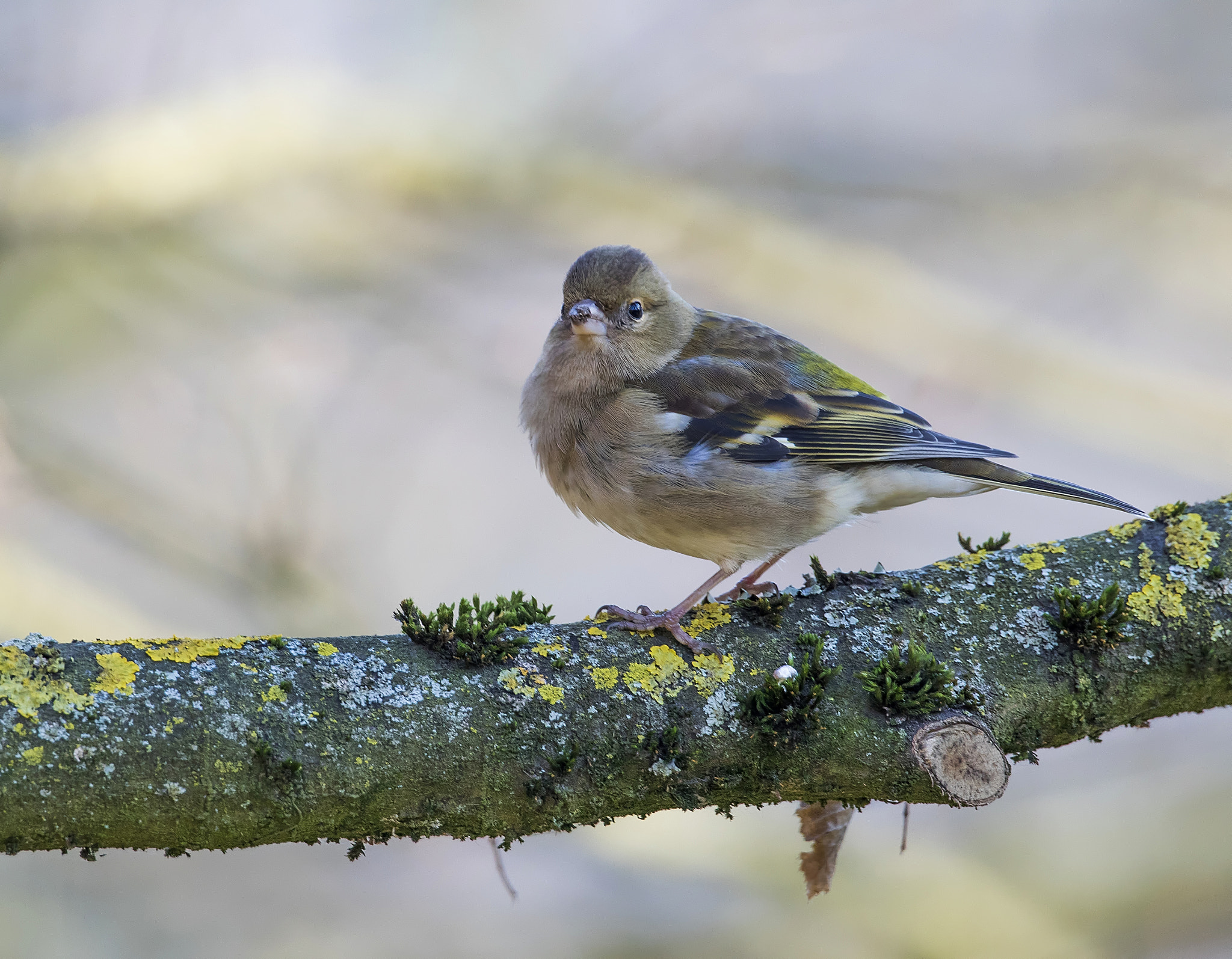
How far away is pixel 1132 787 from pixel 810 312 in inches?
133

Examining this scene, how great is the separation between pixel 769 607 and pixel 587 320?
1.73 metres


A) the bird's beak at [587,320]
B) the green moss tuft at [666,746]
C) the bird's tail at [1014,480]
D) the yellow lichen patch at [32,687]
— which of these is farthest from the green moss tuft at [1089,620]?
the yellow lichen patch at [32,687]

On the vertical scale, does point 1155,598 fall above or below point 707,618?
above

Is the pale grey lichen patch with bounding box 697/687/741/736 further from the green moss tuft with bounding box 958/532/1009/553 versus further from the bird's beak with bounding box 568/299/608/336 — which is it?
the bird's beak with bounding box 568/299/608/336

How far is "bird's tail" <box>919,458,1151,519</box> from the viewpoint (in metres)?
4.07

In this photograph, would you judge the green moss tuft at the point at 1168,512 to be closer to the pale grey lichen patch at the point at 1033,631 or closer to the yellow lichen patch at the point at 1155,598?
the yellow lichen patch at the point at 1155,598

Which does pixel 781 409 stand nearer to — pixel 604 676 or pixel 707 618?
pixel 707 618

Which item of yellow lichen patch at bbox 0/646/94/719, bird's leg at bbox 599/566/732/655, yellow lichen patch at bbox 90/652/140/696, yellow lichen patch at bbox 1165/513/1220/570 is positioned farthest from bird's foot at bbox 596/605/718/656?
yellow lichen patch at bbox 1165/513/1220/570

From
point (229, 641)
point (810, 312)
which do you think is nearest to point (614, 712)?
point (229, 641)

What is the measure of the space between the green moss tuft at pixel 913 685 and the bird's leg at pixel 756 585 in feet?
3.15

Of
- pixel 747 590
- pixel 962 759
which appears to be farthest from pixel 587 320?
pixel 962 759

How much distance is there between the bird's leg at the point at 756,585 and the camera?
12.9 ft

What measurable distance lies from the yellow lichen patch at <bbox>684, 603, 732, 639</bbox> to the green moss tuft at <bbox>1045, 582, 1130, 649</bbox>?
1006 millimetres

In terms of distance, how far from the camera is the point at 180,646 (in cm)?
264
